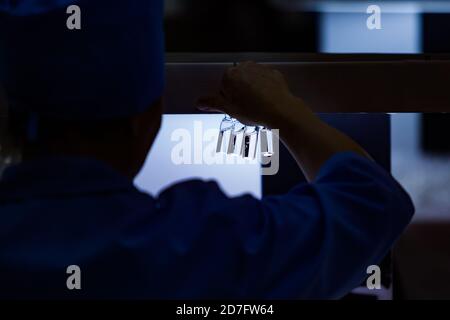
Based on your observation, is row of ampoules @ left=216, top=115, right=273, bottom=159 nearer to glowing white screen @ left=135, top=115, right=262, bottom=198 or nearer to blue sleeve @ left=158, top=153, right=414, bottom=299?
glowing white screen @ left=135, top=115, right=262, bottom=198

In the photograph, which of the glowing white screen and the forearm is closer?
the forearm

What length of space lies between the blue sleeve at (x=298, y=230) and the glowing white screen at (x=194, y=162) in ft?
1.27

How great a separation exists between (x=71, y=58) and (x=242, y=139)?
39 centimetres

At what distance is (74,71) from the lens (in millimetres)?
697

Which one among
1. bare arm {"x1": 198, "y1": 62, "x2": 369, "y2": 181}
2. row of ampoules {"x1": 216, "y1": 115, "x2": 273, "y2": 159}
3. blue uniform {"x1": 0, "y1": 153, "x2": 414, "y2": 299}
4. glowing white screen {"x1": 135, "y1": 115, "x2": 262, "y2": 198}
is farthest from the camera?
glowing white screen {"x1": 135, "y1": 115, "x2": 262, "y2": 198}

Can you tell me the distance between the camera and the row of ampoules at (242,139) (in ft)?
3.21

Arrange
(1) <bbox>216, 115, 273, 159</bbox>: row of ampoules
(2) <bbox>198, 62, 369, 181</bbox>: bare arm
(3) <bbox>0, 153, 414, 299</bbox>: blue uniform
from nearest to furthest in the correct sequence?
(3) <bbox>0, 153, 414, 299</bbox>: blue uniform
(2) <bbox>198, 62, 369, 181</bbox>: bare arm
(1) <bbox>216, 115, 273, 159</bbox>: row of ampoules

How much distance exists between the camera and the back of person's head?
689mm

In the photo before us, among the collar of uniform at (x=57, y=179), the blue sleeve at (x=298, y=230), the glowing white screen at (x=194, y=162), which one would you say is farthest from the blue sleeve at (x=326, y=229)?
the glowing white screen at (x=194, y=162)

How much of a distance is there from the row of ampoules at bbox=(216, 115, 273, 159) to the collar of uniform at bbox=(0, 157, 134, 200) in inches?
13.3

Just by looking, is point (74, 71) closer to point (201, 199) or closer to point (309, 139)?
point (201, 199)

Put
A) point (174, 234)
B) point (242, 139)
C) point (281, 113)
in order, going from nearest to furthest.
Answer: point (174, 234)
point (281, 113)
point (242, 139)

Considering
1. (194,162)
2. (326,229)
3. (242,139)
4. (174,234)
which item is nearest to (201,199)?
(174,234)

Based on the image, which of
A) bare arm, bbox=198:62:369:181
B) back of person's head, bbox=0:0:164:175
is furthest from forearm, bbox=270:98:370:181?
back of person's head, bbox=0:0:164:175
